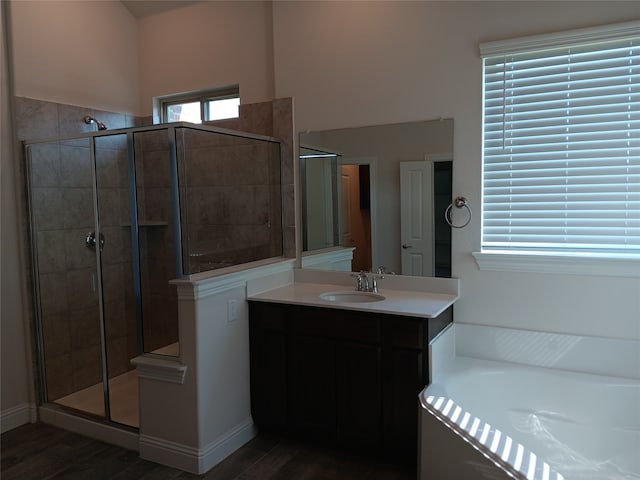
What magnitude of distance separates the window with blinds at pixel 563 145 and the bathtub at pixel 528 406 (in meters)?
0.55

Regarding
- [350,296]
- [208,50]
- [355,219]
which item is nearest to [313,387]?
[350,296]

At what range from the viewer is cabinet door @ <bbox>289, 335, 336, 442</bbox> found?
8.97 ft

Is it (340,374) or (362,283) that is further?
(362,283)

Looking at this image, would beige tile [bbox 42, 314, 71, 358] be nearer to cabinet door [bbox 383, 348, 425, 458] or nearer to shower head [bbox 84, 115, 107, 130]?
shower head [bbox 84, 115, 107, 130]

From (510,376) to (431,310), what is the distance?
0.59 metres

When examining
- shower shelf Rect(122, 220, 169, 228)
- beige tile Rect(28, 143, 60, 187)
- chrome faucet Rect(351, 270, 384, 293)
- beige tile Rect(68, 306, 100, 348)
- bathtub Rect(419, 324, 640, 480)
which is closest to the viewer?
bathtub Rect(419, 324, 640, 480)

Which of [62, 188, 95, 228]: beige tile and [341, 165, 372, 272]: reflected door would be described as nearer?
[341, 165, 372, 272]: reflected door

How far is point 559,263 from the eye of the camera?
8.63 feet

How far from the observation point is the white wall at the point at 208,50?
3.55m

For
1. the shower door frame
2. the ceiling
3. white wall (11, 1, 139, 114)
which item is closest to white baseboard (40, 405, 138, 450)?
the shower door frame

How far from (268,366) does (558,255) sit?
1.76 m

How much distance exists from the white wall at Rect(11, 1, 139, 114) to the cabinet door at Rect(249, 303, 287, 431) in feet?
6.78

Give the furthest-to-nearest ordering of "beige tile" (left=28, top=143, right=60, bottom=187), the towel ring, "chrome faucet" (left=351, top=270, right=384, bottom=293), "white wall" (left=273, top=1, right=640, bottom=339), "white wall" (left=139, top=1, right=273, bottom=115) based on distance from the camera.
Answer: "white wall" (left=139, top=1, right=273, bottom=115), "beige tile" (left=28, top=143, right=60, bottom=187), "chrome faucet" (left=351, top=270, right=384, bottom=293), the towel ring, "white wall" (left=273, top=1, right=640, bottom=339)

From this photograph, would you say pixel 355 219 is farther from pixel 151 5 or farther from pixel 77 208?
pixel 151 5
